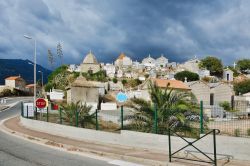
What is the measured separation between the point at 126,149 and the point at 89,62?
133627mm

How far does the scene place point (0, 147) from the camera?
19547 millimetres

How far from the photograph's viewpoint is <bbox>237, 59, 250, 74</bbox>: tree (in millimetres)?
173000

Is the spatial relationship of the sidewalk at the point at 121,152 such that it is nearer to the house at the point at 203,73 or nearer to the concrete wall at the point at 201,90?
the concrete wall at the point at 201,90

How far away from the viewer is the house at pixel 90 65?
148 m

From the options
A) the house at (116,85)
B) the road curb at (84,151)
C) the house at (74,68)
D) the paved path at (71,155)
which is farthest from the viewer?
the house at (74,68)

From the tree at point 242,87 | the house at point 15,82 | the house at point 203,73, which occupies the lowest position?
the tree at point 242,87

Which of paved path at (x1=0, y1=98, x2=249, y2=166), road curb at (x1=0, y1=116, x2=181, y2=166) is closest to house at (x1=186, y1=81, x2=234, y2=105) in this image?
road curb at (x1=0, y1=116, x2=181, y2=166)

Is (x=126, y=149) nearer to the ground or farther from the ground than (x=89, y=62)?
nearer to the ground

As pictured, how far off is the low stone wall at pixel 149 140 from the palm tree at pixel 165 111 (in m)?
1.32

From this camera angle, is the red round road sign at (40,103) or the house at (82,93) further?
the house at (82,93)

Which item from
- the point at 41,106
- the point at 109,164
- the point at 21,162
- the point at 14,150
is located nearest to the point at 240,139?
the point at 109,164

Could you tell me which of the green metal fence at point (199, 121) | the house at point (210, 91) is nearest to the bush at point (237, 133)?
the green metal fence at point (199, 121)

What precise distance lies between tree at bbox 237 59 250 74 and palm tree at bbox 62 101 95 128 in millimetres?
157141

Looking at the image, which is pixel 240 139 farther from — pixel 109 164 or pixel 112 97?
pixel 112 97
